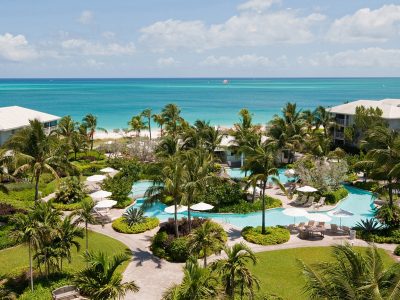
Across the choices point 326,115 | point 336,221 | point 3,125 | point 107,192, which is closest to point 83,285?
point 107,192

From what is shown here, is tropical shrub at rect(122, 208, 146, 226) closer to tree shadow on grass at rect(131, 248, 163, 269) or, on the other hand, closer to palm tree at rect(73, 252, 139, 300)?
tree shadow on grass at rect(131, 248, 163, 269)

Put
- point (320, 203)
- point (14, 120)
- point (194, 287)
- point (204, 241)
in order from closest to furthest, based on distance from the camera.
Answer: point (194, 287) < point (204, 241) < point (320, 203) < point (14, 120)

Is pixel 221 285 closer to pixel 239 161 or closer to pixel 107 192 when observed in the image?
pixel 107 192

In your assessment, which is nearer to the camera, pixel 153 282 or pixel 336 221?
pixel 153 282

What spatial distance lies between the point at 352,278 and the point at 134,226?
18509mm

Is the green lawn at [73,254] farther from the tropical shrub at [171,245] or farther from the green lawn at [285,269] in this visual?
the green lawn at [285,269]

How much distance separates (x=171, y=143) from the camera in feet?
106

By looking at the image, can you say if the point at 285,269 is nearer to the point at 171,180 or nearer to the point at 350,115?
the point at 171,180

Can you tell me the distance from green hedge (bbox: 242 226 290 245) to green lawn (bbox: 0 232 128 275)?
800cm

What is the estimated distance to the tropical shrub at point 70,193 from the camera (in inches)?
1282

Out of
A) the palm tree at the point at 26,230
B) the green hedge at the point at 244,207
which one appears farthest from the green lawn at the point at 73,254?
the green hedge at the point at 244,207

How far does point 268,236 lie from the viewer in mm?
25656

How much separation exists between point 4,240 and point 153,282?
34.7 ft

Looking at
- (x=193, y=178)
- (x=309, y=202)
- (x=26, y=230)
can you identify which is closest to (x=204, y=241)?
(x=193, y=178)
